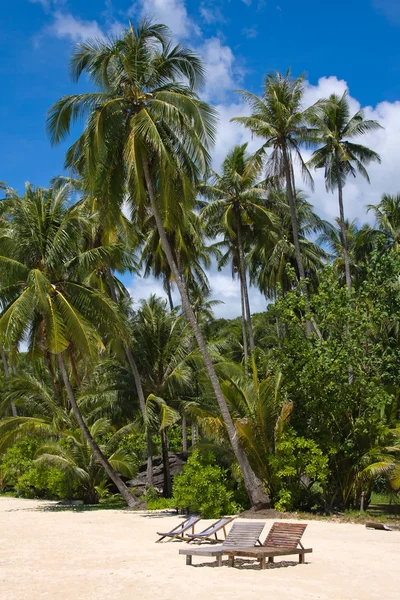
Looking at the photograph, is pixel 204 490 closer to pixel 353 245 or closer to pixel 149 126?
pixel 149 126

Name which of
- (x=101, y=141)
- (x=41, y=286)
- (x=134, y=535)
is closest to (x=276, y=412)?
(x=134, y=535)

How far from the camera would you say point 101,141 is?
17.5 m

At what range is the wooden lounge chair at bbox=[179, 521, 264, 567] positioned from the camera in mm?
9703

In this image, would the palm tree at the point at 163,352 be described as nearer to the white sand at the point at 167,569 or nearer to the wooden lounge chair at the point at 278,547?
the white sand at the point at 167,569

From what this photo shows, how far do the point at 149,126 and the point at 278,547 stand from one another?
37.0ft

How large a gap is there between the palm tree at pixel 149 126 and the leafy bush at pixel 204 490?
0.72m

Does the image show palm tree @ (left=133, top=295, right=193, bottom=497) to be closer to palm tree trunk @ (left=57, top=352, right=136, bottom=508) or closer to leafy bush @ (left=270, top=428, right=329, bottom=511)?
palm tree trunk @ (left=57, top=352, right=136, bottom=508)

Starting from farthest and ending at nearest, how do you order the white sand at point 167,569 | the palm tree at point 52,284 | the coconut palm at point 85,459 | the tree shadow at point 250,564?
the coconut palm at point 85,459 < the palm tree at point 52,284 < the tree shadow at point 250,564 < the white sand at point 167,569

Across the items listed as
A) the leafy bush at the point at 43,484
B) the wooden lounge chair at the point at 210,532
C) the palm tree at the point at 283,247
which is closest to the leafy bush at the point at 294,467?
the wooden lounge chair at the point at 210,532

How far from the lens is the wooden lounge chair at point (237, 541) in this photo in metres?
9.70

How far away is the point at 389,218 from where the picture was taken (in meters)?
35.4

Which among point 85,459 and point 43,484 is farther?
point 43,484

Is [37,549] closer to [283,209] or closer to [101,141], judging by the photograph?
[101,141]

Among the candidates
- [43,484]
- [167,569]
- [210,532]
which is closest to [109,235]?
[43,484]
